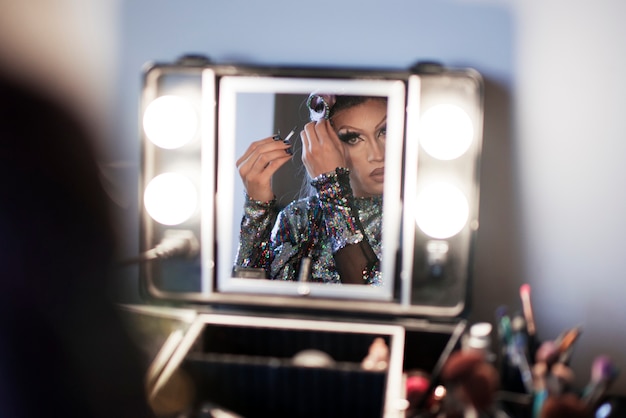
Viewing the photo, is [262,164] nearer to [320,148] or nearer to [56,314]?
[320,148]

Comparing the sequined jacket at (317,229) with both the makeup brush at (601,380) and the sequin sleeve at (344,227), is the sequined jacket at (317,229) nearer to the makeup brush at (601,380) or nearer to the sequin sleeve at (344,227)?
the sequin sleeve at (344,227)

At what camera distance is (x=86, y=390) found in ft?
2.07

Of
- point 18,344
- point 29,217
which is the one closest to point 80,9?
point 29,217

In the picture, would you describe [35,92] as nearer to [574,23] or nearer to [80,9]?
[80,9]

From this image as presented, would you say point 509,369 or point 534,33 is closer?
point 509,369

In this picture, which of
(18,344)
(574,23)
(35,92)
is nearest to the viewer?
(18,344)

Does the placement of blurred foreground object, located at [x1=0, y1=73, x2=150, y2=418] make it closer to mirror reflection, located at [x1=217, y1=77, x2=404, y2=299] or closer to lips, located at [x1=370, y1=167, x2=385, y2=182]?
mirror reflection, located at [x1=217, y1=77, x2=404, y2=299]

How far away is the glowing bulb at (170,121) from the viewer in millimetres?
828

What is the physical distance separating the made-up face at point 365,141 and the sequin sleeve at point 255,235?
0.12m

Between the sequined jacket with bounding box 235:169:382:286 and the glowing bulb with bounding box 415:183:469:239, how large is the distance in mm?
57

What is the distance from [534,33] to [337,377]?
1.54 feet

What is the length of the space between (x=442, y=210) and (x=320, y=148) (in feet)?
0.56

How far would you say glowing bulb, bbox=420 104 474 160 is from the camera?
787 millimetres

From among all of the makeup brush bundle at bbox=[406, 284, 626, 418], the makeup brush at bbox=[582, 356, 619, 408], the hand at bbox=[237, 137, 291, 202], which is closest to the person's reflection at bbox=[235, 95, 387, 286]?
the hand at bbox=[237, 137, 291, 202]
